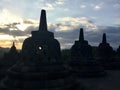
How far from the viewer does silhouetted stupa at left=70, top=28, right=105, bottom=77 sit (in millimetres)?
24156

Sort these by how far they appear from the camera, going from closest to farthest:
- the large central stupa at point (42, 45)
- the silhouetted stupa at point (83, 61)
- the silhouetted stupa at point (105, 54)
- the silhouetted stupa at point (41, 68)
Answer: the silhouetted stupa at point (41, 68) < the large central stupa at point (42, 45) < the silhouetted stupa at point (83, 61) < the silhouetted stupa at point (105, 54)

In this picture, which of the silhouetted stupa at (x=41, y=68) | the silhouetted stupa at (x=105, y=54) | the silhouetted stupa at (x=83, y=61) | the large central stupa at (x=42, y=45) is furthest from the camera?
the silhouetted stupa at (x=105, y=54)

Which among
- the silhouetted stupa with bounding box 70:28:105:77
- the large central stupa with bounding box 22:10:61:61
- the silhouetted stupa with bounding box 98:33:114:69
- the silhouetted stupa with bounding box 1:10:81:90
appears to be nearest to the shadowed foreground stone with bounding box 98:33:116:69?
the silhouetted stupa with bounding box 98:33:114:69

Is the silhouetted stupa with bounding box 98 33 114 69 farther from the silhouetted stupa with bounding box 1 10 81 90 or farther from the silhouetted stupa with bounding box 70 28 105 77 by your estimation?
the silhouetted stupa with bounding box 1 10 81 90

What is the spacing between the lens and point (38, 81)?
1543 cm

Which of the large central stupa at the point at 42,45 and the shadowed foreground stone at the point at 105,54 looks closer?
the large central stupa at the point at 42,45

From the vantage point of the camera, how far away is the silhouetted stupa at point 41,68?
15461mm

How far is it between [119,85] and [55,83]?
5.91 m

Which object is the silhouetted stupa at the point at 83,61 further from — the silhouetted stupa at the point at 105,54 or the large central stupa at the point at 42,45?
the large central stupa at the point at 42,45

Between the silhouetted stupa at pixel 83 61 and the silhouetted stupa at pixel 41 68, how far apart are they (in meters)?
6.86

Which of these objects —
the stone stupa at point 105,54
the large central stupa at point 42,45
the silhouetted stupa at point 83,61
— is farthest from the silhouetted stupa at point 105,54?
the large central stupa at point 42,45

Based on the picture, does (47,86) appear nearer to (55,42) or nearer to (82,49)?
(55,42)

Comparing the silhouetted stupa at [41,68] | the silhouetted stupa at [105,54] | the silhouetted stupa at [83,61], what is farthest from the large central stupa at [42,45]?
the silhouetted stupa at [105,54]

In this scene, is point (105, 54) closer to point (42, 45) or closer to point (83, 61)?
point (83, 61)
